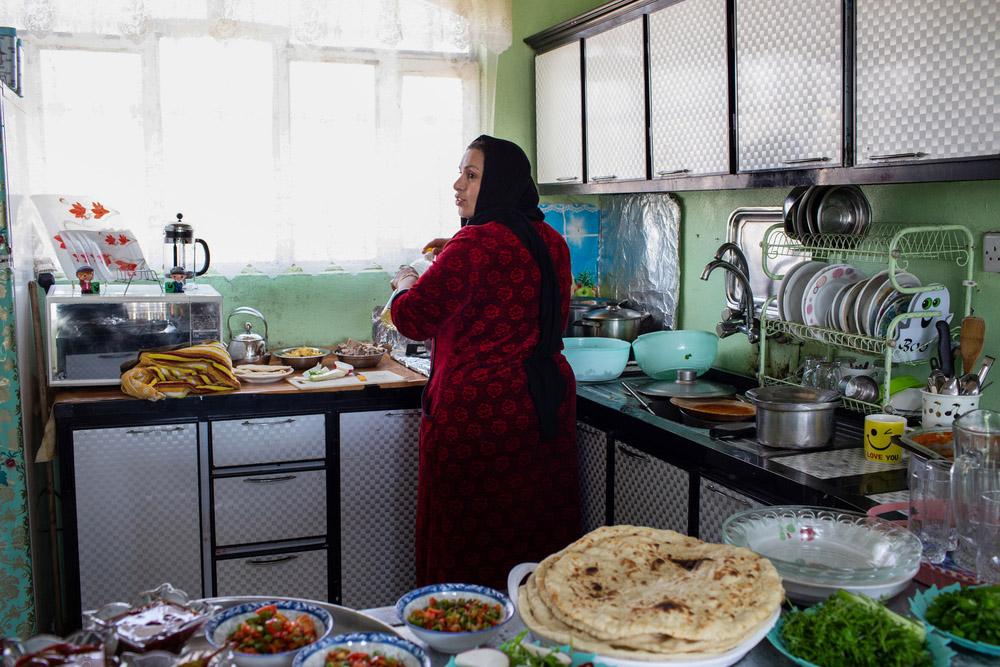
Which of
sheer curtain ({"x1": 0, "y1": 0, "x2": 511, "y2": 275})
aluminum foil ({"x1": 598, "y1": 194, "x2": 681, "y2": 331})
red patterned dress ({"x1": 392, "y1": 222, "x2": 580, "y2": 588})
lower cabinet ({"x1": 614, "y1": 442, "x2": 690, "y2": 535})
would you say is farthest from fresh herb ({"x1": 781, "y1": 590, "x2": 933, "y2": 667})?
sheer curtain ({"x1": 0, "y1": 0, "x2": 511, "y2": 275})

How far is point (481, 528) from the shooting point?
2932 mm

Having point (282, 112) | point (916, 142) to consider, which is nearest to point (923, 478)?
point (916, 142)

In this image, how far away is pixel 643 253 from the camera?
3979mm

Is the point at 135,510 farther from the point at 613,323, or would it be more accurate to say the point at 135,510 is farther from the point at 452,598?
the point at 452,598

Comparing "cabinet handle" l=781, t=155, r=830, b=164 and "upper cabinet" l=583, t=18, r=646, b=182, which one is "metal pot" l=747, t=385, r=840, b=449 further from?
"upper cabinet" l=583, t=18, r=646, b=182

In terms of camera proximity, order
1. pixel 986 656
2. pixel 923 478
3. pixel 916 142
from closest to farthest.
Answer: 1. pixel 986 656
2. pixel 923 478
3. pixel 916 142

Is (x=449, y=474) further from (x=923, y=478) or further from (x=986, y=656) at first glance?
(x=986, y=656)

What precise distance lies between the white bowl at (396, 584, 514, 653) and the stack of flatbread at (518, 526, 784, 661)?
0.22ft

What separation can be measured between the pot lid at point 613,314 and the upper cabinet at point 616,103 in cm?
52

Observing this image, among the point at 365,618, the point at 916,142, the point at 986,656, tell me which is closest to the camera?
the point at 986,656

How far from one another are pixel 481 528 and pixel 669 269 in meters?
1.44

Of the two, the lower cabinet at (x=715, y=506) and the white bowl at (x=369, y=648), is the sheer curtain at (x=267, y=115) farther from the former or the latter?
the white bowl at (x=369, y=648)

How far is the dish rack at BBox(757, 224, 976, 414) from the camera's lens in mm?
2395

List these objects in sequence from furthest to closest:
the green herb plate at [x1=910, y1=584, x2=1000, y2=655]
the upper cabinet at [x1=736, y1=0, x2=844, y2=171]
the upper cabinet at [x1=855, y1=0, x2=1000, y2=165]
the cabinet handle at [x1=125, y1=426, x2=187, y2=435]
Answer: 1. the cabinet handle at [x1=125, y1=426, x2=187, y2=435]
2. the upper cabinet at [x1=736, y1=0, x2=844, y2=171]
3. the upper cabinet at [x1=855, y1=0, x2=1000, y2=165]
4. the green herb plate at [x1=910, y1=584, x2=1000, y2=655]
